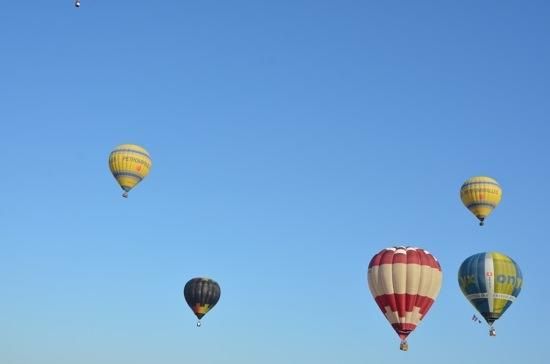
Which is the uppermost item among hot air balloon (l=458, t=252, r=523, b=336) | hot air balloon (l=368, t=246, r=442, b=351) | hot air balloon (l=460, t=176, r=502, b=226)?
hot air balloon (l=460, t=176, r=502, b=226)

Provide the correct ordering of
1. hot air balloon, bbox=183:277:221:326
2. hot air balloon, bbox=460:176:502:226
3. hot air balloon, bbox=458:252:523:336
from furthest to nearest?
hot air balloon, bbox=183:277:221:326 < hot air balloon, bbox=460:176:502:226 < hot air balloon, bbox=458:252:523:336

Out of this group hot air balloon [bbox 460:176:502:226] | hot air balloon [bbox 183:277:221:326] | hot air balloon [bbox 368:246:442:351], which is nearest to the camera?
hot air balloon [bbox 368:246:442:351]

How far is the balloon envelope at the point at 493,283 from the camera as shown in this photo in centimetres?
6000

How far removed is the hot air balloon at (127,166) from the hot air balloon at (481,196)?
27.8 metres

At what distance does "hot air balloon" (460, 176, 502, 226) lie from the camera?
220 ft

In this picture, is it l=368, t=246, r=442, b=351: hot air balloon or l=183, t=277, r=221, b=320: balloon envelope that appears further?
l=183, t=277, r=221, b=320: balloon envelope

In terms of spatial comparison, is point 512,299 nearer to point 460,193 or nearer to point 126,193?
point 460,193

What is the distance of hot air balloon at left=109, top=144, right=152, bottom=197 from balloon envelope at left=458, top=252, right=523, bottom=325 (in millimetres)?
28473

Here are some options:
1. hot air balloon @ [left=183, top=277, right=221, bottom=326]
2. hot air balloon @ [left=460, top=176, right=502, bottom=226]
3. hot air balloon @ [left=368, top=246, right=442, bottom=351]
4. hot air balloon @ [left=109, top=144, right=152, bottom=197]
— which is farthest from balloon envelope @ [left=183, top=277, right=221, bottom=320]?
hot air balloon @ [left=460, top=176, right=502, bottom=226]

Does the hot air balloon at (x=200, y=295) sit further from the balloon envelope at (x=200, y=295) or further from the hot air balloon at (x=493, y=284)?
the hot air balloon at (x=493, y=284)

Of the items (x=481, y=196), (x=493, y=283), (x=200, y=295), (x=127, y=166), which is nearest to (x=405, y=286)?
(x=493, y=283)

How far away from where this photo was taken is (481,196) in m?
67.0

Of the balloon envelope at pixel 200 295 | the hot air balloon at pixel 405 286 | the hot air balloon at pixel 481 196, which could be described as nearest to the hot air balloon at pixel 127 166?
the balloon envelope at pixel 200 295

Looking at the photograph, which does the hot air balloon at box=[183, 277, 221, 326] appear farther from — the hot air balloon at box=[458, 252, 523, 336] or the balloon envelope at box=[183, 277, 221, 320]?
the hot air balloon at box=[458, 252, 523, 336]
